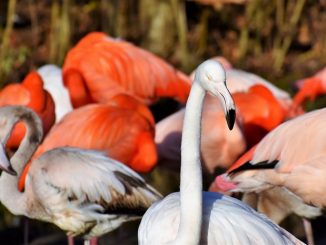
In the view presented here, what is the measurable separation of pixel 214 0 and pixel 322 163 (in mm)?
7338

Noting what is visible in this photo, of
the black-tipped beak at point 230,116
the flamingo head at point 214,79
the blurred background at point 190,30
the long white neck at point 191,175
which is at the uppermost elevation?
the flamingo head at point 214,79

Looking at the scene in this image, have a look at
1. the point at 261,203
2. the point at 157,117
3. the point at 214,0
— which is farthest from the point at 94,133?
the point at 214,0

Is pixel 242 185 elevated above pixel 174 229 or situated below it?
below

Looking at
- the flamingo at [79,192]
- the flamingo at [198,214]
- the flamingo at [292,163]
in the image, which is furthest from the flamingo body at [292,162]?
the flamingo at [198,214]

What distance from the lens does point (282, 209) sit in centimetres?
612

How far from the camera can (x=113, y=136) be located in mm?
6691

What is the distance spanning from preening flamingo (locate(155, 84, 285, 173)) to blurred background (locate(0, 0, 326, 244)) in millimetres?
3336

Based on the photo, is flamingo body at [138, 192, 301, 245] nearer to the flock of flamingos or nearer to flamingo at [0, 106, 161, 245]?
the flock of flamingos

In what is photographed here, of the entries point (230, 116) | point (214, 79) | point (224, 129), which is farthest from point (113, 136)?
point (230, 116)

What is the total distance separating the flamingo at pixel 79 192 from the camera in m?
5.46

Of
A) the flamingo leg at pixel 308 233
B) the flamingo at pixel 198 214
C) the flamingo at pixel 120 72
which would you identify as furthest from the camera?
the flamingo at pixel 120 72

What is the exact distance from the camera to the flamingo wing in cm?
546

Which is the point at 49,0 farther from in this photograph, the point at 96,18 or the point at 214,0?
the point at 214,0

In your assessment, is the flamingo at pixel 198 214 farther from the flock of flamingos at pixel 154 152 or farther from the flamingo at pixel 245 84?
the flamingo at pixel 245 84
